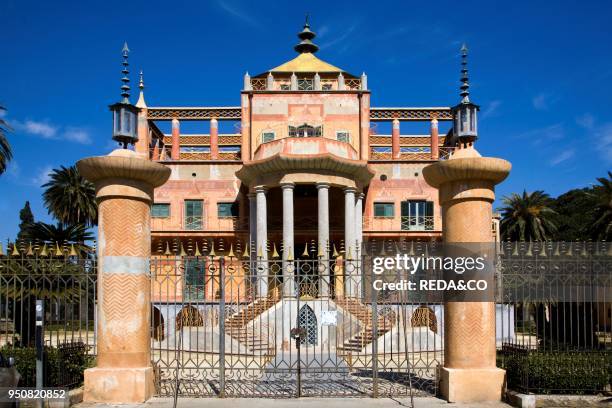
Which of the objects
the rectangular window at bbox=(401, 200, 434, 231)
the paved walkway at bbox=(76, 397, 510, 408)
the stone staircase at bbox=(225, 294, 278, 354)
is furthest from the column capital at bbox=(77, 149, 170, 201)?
the rectangular window at bbox=(401, 200, 434, 231)

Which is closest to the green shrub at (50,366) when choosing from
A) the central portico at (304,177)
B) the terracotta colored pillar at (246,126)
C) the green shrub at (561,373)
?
the green shrub at (561,373)

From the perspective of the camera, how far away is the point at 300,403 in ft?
37.3

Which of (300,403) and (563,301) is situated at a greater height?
(563,301)

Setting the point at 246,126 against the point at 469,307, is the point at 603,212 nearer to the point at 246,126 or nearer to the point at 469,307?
the point at 246,126

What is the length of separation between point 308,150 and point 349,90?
353 inches

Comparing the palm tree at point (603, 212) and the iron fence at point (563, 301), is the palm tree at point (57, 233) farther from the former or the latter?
the palm tree at point (603, 212)

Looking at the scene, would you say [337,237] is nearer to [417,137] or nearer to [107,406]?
[417,137]

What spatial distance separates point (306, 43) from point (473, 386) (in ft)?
124

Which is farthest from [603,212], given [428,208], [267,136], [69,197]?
[69,197]

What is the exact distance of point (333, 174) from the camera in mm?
28375

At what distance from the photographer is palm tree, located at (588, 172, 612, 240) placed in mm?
31700

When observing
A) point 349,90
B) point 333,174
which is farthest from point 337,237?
point 349,90

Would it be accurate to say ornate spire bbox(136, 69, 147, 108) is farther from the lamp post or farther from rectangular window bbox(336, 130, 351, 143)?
the lamp post

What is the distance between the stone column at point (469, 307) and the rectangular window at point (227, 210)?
24.6 m
